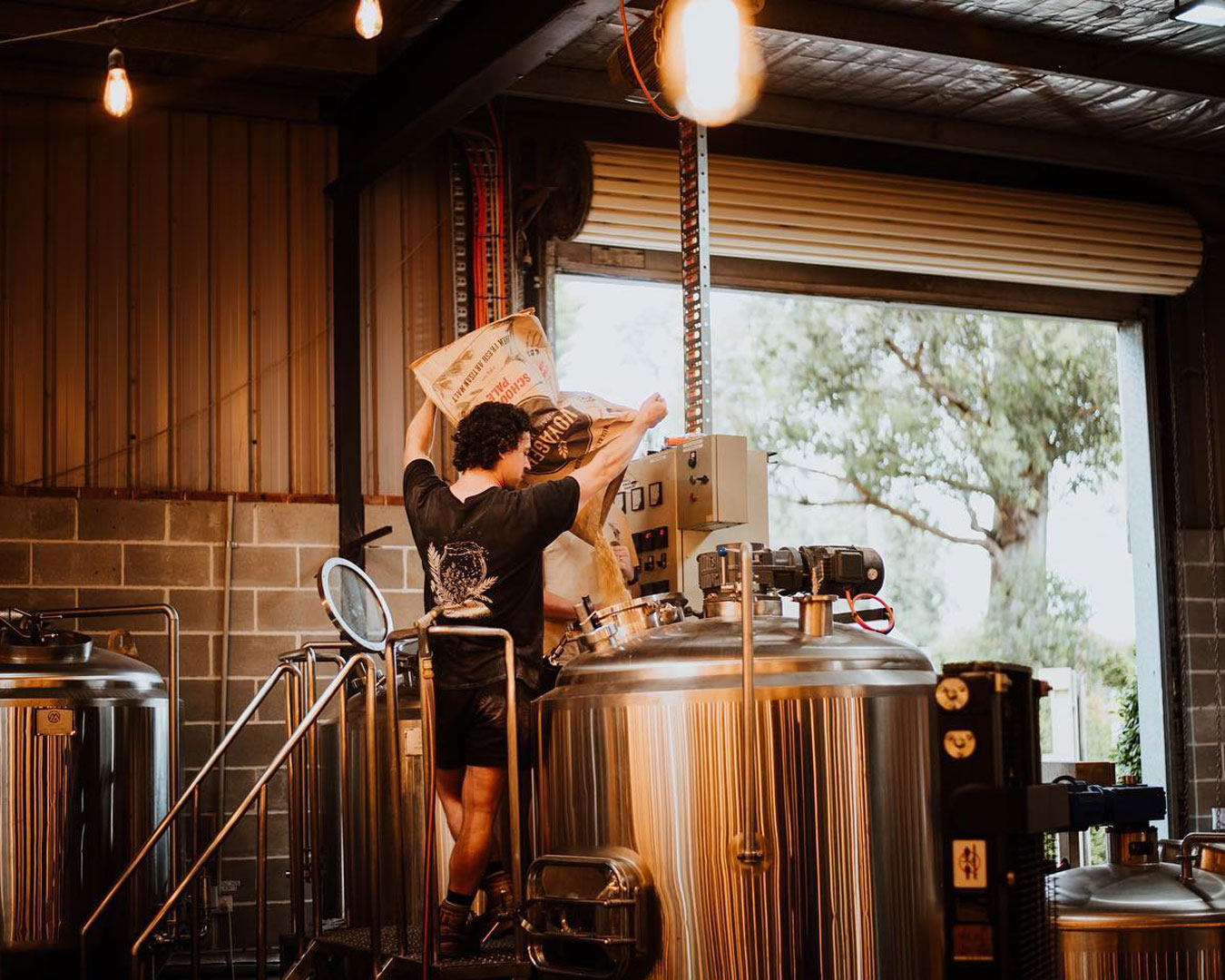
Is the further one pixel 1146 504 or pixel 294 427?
pixel 1146 504

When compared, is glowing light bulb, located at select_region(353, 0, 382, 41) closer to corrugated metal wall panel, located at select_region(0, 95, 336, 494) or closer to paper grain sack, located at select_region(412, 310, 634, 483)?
paper grain sack, located at select_region(412, 310, 634, 483)

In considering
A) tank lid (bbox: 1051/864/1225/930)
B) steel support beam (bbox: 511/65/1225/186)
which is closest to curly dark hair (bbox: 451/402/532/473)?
tank lid (bbox: 1051/864/1225/930)

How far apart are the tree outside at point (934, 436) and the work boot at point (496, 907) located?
1161cm

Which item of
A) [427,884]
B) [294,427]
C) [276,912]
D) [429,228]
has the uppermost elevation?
[429,228]

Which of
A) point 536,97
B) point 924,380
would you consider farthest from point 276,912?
point 924,380

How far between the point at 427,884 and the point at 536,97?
17.6 feet

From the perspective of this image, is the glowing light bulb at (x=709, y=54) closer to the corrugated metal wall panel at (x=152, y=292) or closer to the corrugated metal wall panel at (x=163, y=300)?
the corrugated metal wall panel at (x=163, y=300)

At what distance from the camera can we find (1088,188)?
1030 centimetres

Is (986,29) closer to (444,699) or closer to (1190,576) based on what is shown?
(1190,576)

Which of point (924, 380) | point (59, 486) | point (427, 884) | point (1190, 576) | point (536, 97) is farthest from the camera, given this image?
point (924, 380)

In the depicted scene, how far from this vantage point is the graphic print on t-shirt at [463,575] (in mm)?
4891

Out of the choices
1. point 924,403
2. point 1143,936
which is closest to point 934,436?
point 924,403

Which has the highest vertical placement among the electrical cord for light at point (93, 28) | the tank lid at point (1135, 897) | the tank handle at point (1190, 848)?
the electrical cord for light at point (93, 28)

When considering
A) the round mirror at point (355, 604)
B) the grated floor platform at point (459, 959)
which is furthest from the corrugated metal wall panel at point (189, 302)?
the grated floor platform at point (459, 959)
